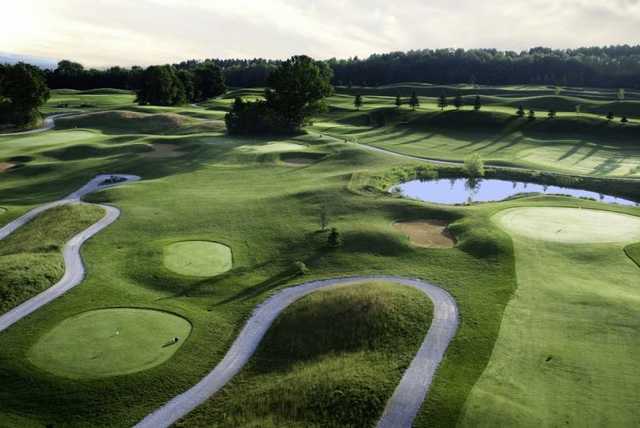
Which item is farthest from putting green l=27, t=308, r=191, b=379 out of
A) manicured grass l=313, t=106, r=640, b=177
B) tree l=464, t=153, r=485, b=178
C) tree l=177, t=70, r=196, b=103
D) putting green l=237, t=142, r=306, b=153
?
tree l=177, t=70, r=196, b=103

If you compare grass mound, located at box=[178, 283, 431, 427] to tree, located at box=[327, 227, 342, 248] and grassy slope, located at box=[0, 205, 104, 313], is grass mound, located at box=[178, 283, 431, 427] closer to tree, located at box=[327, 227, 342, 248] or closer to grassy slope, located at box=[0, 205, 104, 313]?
tree, located at box=[327, 227, 342, 248]

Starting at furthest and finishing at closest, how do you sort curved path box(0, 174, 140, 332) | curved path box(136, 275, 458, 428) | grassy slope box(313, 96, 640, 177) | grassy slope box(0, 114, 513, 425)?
grassy slope box(313, 96, 640, 177)
curved path box(0, 174, 140, 332)
grassy slope box(0, 114, 513, 425)
curved path box(136, 275, 458, 428)

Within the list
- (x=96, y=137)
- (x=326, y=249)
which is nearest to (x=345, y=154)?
A: (x=326, y=249)

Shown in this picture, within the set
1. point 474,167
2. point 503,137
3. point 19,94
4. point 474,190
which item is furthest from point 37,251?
point 503,137

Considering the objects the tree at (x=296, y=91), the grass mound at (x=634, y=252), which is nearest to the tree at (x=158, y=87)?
the tree at (x=296, y=91)

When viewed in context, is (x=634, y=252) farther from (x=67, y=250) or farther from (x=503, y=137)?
(x=503, y=137)

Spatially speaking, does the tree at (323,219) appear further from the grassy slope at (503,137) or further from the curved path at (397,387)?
the grassy slope at (503,137)
